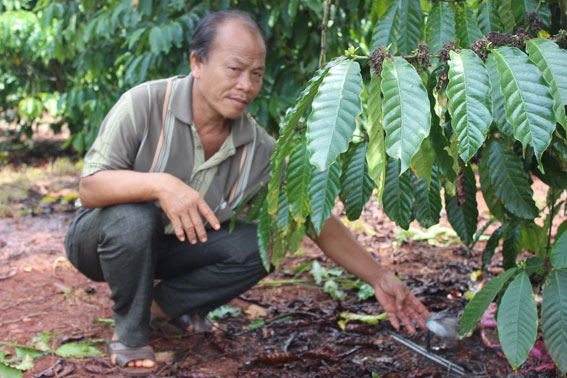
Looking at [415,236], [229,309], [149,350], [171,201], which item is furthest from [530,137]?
[415,236]

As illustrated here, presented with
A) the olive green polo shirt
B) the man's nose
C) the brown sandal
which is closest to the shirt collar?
the olive green polo shirt

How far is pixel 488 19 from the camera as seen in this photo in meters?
1.52

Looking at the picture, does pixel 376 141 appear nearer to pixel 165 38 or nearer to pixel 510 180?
pixel 510 180

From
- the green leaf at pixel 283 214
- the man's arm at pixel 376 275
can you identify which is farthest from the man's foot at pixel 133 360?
the green leaf at pixel 283 214

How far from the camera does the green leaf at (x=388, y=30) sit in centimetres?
155

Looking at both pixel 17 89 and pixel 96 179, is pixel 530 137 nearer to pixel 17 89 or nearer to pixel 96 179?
pixel 96 179

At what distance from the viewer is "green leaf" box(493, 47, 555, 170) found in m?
0.93

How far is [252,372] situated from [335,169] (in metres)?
0.96

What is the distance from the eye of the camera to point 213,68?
203 cm

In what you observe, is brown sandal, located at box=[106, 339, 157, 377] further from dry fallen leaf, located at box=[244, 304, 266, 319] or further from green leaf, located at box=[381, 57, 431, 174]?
green leaf, located at box=[381, 57, 431, 174]

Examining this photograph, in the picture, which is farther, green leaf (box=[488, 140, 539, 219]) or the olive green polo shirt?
the olive green polo shirt

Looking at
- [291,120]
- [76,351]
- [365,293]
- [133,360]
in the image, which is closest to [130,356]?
[133,360]

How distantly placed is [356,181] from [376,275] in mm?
599

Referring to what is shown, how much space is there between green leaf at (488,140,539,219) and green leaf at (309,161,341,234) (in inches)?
16.5
